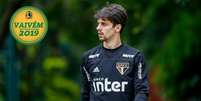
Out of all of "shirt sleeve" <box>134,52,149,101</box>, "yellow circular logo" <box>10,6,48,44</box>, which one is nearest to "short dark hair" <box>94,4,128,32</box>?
"shirt sleeve" <box>134,52,149,101</box>

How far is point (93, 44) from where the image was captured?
1961 cm

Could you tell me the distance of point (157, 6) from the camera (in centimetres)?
1747

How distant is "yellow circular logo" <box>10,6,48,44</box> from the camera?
9750 millimetres

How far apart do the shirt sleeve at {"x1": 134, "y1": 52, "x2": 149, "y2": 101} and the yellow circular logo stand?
1247mm

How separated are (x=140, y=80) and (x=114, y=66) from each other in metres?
0.28

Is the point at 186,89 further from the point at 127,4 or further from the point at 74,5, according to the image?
the point at 127,4

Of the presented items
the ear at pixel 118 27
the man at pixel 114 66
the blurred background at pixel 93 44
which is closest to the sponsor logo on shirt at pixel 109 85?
the man at pixel 114 66

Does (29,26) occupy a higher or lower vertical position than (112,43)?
higher

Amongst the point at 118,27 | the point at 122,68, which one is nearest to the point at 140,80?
the point at 122,68

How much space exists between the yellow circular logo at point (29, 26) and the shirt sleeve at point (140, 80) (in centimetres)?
125

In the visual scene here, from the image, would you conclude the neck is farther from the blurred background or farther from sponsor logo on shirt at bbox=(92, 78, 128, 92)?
the blurred background

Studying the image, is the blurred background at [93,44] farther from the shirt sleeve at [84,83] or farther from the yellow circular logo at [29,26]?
Result: the shirt sleeve at [84,83]

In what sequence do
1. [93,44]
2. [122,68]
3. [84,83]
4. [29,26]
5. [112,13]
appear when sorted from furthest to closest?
1. [93,44]
2. [29,26]
3. [84,83]
4. [112,13]
5. [122,68]

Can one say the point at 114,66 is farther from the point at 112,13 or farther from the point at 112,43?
the point at 112,13
